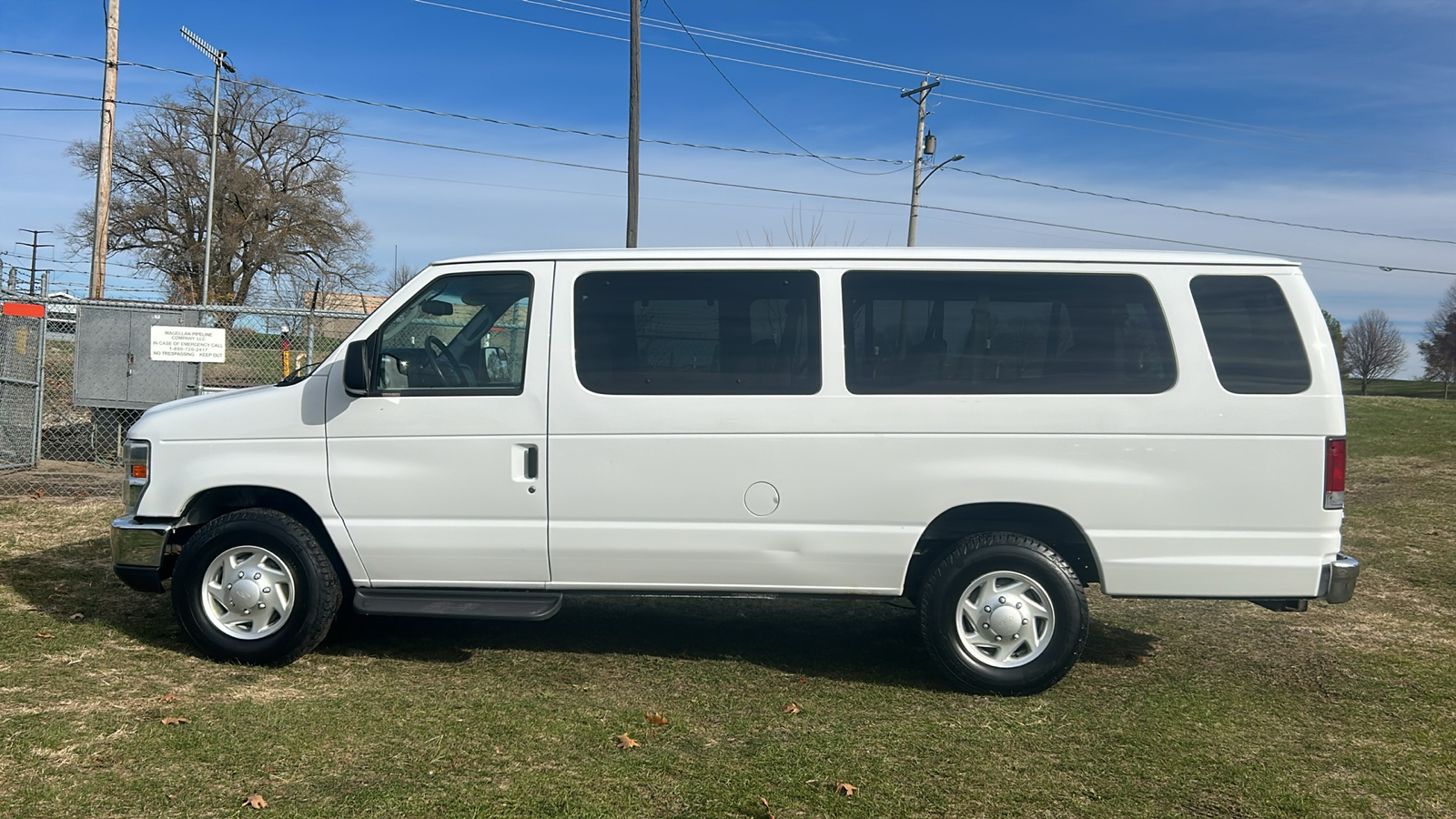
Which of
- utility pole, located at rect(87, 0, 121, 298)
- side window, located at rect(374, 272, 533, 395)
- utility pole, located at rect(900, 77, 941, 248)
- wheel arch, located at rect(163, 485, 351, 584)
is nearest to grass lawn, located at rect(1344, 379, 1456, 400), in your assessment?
utility pole, located at rect(900, 77, 941, 248)

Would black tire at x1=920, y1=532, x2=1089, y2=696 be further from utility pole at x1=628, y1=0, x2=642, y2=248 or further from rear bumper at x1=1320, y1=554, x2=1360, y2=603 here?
utility pole at x1=628, y1=0, x2=642, y2=248

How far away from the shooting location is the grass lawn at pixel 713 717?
388 centimetres

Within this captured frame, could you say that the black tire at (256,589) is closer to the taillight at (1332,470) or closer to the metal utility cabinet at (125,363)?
the taillight at (1332,470)

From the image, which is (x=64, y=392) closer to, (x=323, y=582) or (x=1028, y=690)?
(x=323, y=582)

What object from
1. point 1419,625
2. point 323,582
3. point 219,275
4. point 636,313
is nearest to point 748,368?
point 636,313

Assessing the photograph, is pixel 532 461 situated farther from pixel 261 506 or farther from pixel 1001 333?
pixel 1001 333

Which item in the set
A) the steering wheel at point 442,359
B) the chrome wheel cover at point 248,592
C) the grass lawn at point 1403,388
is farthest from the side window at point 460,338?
the grass lawn at point 1403,388

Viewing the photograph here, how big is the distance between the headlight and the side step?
1238mm

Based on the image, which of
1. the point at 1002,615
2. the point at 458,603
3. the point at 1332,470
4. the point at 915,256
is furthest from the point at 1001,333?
the point at 458,603

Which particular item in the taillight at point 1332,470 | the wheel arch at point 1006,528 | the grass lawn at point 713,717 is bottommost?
the grass lawn at point 713,717

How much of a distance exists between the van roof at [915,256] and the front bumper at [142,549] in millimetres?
2363

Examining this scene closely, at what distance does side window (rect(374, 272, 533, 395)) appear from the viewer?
526cm

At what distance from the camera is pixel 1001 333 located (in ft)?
16.7

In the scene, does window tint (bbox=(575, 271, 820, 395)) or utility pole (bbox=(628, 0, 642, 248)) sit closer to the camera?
window tint (bbox=(575, 271, 820, 395))
